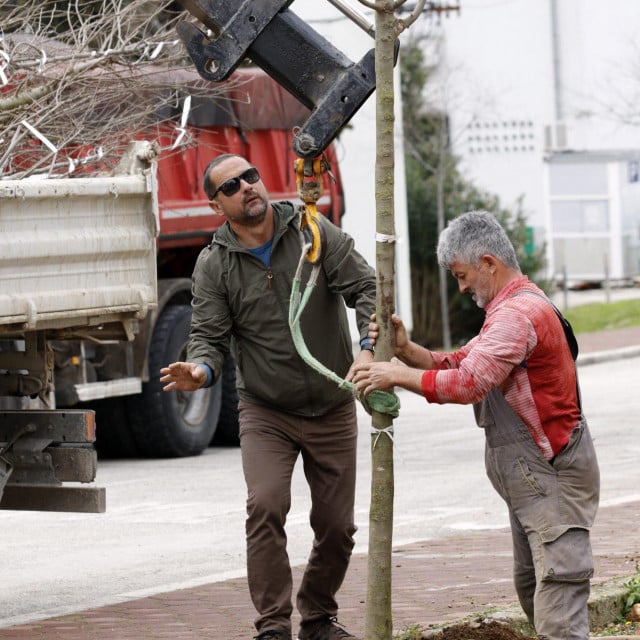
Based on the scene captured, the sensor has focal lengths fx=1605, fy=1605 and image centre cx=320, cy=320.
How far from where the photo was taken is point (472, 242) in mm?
5281

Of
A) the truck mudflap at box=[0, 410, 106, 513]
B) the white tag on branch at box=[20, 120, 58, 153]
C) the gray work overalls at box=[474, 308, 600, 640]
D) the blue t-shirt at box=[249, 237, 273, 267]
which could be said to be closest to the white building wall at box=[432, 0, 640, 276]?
the white tag on branch at box=[20, 120, 58, 153]

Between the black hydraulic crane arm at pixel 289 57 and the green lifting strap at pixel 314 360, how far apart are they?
48cm

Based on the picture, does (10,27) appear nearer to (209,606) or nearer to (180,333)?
(180,333)

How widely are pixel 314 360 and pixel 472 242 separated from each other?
0.69 meters

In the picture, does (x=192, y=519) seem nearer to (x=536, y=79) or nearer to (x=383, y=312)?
(x=383, y=312)

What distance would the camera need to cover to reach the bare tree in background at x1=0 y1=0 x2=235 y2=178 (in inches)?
367

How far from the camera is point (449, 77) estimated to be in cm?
3609

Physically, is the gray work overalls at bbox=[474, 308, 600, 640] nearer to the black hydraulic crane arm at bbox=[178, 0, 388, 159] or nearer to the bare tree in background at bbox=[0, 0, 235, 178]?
the black hydraulic crane arm at bbox=[178, 0, 388, 159]

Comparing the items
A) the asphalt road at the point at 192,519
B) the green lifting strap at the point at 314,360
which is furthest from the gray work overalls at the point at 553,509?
the asphalt road at the point at 192,519

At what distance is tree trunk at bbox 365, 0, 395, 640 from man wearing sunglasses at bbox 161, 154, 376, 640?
2.44 feet

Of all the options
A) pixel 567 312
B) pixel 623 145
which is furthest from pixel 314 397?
pixel 623 145

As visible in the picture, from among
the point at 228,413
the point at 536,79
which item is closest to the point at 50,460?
the point at 228,413

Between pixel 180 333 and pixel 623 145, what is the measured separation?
2635 cm

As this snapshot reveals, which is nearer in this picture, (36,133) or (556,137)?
(36,133)
